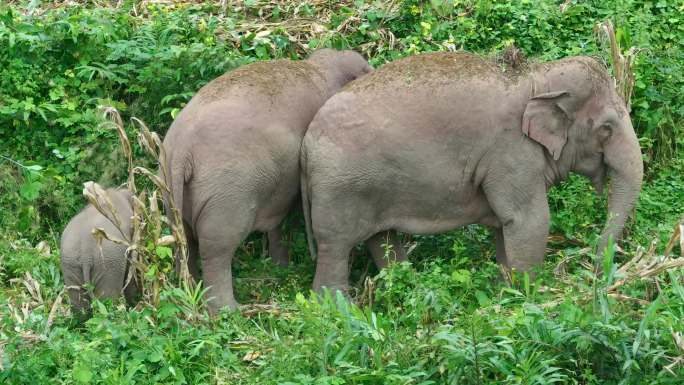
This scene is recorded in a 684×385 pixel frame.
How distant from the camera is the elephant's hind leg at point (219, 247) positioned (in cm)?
784

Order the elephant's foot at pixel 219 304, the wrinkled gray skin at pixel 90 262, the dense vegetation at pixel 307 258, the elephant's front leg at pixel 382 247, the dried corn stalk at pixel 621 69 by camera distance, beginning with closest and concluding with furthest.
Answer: the dense vegetation at pixel 307 258 → the wrinkled gray skin at pixel 90 262 → the elephant's foot at pixel 219 304 → the elephant's front leg at pixel 382 247 → the dried corn stalk at pixel 621 69

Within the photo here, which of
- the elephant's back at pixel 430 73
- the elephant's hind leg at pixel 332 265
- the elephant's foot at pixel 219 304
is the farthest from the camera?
the elephant's hind leg at pixel 332 265

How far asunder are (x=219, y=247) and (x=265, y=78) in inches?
41.6

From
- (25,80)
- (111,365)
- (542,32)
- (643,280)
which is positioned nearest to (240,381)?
(111,365)

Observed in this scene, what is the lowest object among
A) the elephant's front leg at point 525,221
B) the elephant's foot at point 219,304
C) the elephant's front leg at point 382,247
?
the elephant's foot at point 219,304

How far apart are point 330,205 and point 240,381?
1.55 m

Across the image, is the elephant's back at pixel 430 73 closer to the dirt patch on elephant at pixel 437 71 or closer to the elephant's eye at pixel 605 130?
the dirt patch on elephant at pixel 437 71

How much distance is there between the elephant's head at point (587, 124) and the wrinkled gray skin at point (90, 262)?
247 centimetres

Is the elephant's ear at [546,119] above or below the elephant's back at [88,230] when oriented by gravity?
above

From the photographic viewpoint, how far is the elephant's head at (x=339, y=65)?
8.55 m

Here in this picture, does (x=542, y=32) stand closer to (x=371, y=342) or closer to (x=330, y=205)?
(x=330, y=205)

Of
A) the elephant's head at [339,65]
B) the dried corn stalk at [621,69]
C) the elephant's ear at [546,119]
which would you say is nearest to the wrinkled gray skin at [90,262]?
the elephant's head at [339,65]

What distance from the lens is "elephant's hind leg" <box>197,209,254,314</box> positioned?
7840 millimetres

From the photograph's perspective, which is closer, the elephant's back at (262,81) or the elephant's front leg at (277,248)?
the elephant's back at (262,81)
